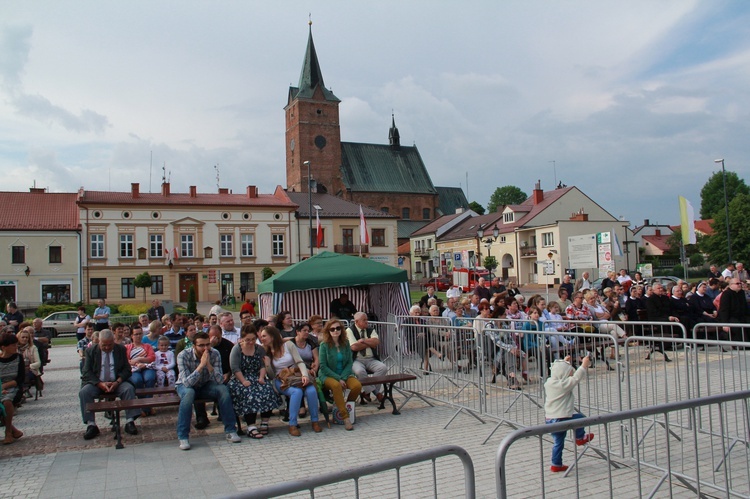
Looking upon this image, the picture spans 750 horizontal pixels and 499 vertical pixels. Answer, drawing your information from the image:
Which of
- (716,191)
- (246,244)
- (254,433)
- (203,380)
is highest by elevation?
(716,191)

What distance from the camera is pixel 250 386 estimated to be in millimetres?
8977

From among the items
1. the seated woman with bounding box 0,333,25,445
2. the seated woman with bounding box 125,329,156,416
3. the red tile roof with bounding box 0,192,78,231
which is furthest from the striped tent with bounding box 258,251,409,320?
the red tile roof with bounding box 0,192,78,231

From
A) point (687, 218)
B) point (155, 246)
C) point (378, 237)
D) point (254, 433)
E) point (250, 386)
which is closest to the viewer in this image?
point (254, 433)

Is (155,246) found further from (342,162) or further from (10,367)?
(10,367)

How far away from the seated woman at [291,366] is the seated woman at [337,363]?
27 centimetres

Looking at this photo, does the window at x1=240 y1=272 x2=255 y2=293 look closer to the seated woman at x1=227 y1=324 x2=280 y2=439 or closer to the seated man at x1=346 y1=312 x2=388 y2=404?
the seated man at x1=346 y1=312 x2=388 y2=404

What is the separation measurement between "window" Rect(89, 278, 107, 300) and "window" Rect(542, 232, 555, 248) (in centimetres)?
4288

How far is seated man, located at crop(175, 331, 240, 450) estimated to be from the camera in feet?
28.2

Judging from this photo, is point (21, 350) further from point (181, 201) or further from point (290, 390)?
point (181, 201)

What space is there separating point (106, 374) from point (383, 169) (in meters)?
88.7

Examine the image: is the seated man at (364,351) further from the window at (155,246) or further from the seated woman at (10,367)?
the window at (155,246)

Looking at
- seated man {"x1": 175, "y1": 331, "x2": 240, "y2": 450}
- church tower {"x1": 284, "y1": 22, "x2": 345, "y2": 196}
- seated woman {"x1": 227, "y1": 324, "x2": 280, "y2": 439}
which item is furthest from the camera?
church tower {"x1": 284, "y1": 22, "x2": 345, "y2": 196}

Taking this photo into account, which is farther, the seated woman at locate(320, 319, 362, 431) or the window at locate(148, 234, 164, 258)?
the window at locate(148, 234, 164, 258)

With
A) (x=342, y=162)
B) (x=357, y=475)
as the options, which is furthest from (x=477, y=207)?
(x=357, y=475)
